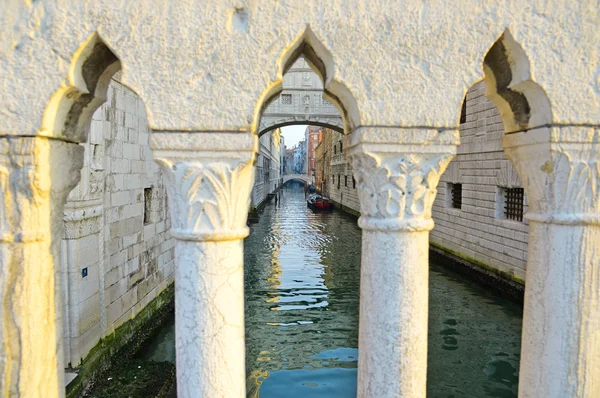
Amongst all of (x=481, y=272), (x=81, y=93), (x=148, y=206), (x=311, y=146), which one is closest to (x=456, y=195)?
(x=481, y=272)

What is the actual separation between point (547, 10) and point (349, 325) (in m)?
5.52

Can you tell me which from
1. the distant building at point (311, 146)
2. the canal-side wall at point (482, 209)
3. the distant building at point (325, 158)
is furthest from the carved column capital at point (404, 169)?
the distant building at point (311, 146)

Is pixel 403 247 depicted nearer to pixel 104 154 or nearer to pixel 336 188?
pixel 104 154

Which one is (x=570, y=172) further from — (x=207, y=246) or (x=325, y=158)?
(x=325, y=158)

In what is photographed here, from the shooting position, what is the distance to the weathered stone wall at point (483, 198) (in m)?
7.86

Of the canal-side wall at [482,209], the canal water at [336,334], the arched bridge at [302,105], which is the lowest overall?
the canal water at [336,334]

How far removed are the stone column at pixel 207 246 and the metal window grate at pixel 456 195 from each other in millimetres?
9099

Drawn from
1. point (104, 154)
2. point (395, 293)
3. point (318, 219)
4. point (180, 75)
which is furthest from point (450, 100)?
point (318, 219)

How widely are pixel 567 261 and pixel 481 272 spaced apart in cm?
717

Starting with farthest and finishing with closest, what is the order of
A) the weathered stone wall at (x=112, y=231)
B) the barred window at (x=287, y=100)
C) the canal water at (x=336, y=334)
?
the barred window at (x=287, y=100), the canal water at (x=336, y=334), the weathered stone wall at (x=112, y=231)

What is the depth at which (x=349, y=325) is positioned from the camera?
22.2 feet

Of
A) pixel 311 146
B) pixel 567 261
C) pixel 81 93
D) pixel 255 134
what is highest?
pixel 311 146

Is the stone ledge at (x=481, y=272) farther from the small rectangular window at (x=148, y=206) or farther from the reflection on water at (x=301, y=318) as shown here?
the small rectangular window at (x=148, y=206)

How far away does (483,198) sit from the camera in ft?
29.4
